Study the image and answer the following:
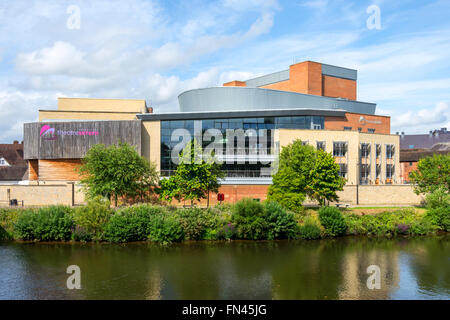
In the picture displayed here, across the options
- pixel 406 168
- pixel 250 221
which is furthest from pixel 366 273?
pixel 406 168

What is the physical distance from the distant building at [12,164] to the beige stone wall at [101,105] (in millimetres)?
13353

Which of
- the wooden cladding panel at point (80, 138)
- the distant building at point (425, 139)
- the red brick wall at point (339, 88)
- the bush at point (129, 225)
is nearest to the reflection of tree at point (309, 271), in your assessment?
the bush at point (129, 225)

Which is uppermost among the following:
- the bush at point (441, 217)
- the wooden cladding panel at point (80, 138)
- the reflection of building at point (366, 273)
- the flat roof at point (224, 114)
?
the flat roof at point (224, 114)

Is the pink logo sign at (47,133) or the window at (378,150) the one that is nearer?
the pink logo sign at (47,133)

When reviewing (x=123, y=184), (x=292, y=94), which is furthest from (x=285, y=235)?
(x=292, y=94)

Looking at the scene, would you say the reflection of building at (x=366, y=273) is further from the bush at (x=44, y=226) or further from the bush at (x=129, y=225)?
the bush at (x=44, y=226)

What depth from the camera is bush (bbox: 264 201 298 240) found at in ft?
100

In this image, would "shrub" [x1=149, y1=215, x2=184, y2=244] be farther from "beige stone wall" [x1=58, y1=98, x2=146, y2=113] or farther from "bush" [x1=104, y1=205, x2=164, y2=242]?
"beige stone wall" [x1=58, y1=98, x2=146, y2=113]

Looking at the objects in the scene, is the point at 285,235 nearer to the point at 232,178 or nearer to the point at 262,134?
the point at 232,178

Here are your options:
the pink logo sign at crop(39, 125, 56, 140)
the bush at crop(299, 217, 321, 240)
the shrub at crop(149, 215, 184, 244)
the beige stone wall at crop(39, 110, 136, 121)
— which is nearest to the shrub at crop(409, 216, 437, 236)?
the bush at crop(299, 217, 321, 240)

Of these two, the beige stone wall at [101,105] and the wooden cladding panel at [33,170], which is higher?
the beige stone wall at [101,105]

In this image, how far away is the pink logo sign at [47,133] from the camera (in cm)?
4509

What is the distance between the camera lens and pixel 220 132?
4591cm
